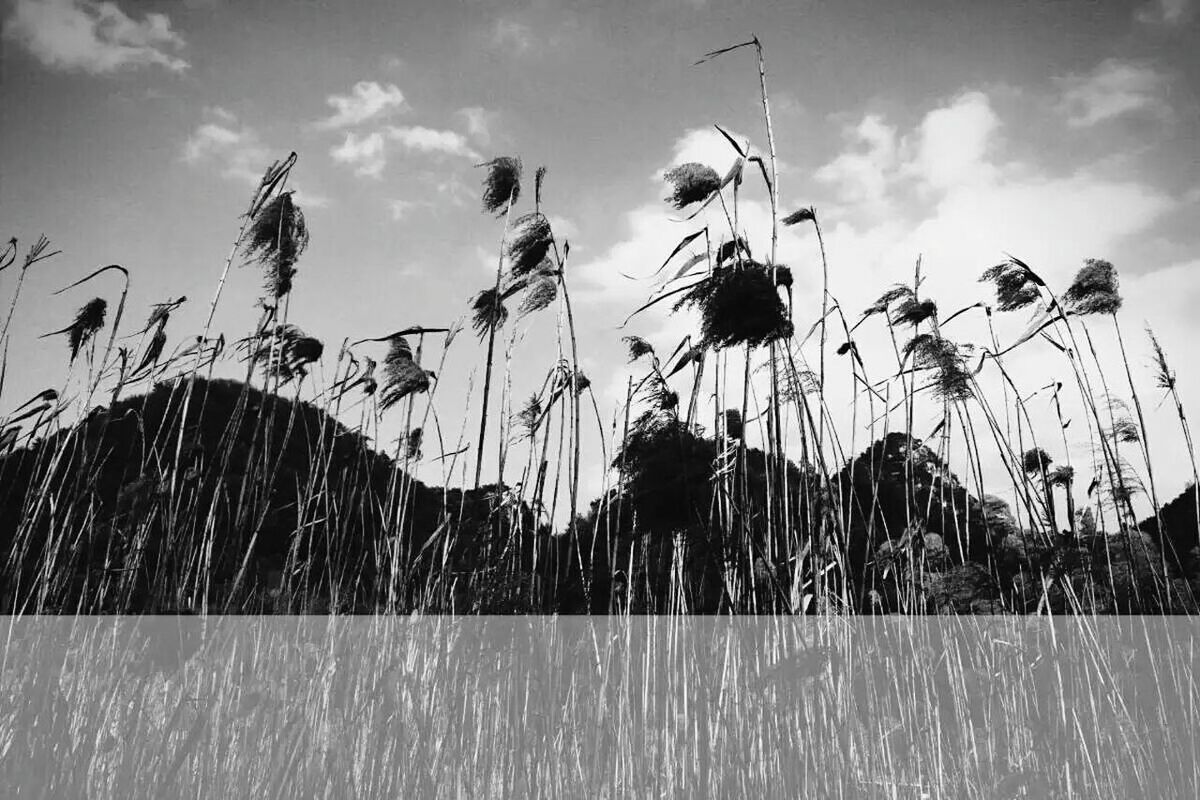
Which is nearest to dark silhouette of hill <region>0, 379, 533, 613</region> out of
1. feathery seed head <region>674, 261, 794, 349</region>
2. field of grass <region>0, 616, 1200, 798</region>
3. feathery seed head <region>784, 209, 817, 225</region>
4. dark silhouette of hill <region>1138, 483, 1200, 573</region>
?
field of grass <region>0, 616, 1200, 798</region>

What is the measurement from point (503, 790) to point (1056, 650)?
215cm

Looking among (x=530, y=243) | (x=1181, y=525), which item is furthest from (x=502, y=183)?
(x=1181, y=525)

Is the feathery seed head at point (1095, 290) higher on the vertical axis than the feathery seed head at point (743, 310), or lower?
higher

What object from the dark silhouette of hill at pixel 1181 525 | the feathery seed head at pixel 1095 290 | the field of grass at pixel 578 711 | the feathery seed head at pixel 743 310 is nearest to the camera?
the field of grass at pixel 578 711

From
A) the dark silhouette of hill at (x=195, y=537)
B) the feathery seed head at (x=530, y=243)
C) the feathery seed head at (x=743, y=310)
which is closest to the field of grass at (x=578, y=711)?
the dark silhouette of hill at (x=195, y=537)

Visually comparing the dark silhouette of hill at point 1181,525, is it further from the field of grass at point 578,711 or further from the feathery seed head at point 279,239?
the feathery seed head at point 279,239

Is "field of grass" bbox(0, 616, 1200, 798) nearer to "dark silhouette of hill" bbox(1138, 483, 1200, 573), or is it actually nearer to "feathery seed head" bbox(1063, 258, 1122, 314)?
"feathery seed head" bbox(1063, 258, 1122, 314)

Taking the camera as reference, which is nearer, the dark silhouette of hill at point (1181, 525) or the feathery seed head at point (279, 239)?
the feathery seed head at point (279, 239)

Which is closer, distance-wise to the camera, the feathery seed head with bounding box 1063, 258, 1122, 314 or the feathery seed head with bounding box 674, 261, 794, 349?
the feathery seed head with bounding box 674, 261, 794, 349

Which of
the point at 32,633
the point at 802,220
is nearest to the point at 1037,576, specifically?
the point at 802,220

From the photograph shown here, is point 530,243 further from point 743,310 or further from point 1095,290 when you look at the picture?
point 1095,290

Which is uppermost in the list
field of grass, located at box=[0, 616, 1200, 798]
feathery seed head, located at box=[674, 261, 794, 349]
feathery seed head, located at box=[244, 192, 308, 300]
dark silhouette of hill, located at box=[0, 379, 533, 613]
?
feathery seed head, located at box=[244, 192, 308, 300]

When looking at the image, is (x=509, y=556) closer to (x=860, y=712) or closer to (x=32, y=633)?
(x=860, y=712)

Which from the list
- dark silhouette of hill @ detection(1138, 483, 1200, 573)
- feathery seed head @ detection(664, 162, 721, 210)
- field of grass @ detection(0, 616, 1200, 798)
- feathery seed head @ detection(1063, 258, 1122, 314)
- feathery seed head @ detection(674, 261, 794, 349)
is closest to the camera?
field of grass @ detection(0, 616, 1200, 798)
